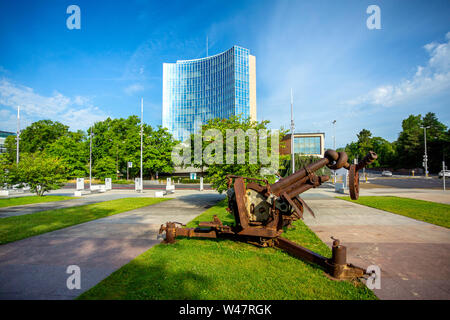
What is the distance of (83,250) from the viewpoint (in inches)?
232

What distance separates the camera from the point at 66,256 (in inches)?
215

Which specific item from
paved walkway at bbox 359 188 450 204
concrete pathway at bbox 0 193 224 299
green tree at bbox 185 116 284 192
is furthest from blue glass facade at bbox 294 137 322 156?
concrete pathway at bbox 0 193 224 299

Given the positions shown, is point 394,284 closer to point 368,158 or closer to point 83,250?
point 368,158

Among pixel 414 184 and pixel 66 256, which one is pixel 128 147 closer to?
pixel 66 256

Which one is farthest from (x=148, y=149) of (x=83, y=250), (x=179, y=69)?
(x=179, y=69)

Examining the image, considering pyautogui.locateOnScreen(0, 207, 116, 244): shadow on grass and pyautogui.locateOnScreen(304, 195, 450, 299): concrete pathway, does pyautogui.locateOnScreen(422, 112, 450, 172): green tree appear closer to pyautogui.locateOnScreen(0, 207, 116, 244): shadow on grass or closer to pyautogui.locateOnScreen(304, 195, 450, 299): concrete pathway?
pyautogui.locateOnScreen(304, 195, 450, 299): concrete pathway

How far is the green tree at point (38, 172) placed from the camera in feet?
55.8

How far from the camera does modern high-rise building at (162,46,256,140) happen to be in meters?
76.1

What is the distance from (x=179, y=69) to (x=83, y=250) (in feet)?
314

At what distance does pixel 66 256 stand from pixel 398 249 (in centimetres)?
902

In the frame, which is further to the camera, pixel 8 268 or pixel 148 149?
pixel 148 149

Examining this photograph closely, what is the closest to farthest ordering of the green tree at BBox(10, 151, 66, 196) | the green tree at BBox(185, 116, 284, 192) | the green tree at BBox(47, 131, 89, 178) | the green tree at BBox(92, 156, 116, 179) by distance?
the green tree at BBox(185, 116, 284, 192) → the green tree at BBox(10, 151, 66, 196) → the green tree at BBox(92, 156, 116, 179) → the green tree at BBox(47, 131, 89, 178)

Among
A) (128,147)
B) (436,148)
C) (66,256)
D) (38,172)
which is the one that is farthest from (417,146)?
(38,172)

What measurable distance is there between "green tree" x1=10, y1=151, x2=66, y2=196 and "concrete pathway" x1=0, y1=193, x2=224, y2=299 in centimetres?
1290
